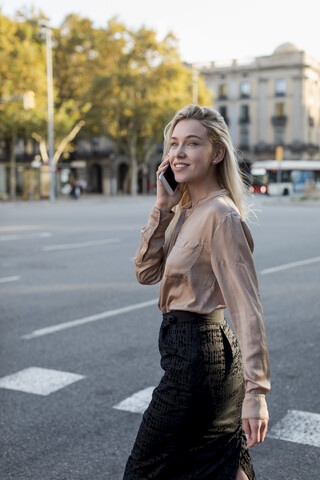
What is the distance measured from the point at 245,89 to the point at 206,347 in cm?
8032

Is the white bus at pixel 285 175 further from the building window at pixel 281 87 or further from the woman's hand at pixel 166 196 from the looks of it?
the woman's hand at pixel 166 196

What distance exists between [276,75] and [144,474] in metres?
78.0

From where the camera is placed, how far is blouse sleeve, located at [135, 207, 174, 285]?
2.60 m

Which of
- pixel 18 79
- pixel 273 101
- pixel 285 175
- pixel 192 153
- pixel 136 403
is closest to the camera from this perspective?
pixel 192 153

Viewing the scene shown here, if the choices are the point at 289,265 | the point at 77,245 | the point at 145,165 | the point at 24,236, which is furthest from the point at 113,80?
the point at 289,265

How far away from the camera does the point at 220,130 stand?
2453 millimetres

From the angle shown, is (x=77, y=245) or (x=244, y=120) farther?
(x=244, y=120)

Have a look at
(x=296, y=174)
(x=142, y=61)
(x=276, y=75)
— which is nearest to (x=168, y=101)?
(x=142, y=61)

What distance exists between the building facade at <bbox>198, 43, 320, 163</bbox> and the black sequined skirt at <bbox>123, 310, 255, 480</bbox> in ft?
245

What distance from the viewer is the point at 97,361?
5.56 m

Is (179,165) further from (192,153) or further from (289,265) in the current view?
(289,265)

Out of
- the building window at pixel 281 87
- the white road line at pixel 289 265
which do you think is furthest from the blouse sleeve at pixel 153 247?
the building window at pixel 281 87

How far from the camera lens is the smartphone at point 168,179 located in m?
2.54

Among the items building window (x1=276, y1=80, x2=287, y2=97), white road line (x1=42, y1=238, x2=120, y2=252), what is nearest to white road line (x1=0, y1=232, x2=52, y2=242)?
white road line (x1=42, y1=238, x2=120, y2=252)
